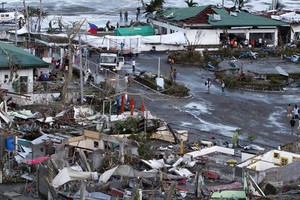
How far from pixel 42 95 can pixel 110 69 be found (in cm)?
996

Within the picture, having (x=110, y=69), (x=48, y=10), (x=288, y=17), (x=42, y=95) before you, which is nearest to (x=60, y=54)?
(x=110, y=69)

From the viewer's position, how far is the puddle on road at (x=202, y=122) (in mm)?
36156

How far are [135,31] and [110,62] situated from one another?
13.0m

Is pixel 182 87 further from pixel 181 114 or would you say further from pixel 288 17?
pixel 288 17

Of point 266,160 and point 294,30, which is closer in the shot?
point 266,160

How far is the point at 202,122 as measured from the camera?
124 feet

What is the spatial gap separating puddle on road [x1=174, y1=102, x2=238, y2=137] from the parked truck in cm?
870

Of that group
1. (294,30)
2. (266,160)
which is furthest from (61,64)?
(266,160)

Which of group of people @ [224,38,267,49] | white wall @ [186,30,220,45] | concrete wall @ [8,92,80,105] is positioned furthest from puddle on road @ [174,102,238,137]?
white wall @ [186,30,220,45]

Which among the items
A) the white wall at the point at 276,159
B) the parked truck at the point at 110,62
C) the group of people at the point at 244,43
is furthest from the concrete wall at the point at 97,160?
the group of people at the point at 244,43

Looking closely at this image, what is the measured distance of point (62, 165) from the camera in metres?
26.9

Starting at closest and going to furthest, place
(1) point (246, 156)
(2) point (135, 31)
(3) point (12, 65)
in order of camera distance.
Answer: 1. (1) point (246, 156)
2. (3) point (12, 65)
3. (2) point (135, 31)

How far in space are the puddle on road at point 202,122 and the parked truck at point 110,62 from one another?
28.5ft

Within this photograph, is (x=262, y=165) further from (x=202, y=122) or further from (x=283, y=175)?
(x=202, y=122)
